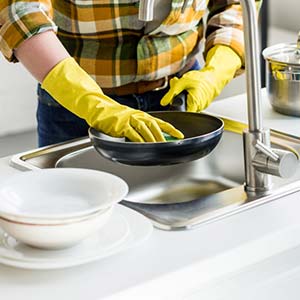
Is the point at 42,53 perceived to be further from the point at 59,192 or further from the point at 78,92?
the point at 59,192

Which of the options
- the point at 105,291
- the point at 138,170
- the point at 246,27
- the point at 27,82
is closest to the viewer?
the point at 105,291

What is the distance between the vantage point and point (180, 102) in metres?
1.50

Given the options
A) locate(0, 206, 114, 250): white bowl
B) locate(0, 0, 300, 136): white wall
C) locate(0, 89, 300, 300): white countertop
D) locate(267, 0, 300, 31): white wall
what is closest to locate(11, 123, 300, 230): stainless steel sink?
locate(0, 89, 300, 300): white countertop

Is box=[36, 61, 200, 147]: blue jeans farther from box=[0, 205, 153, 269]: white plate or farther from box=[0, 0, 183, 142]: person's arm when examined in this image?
box=[0, 205, 153, 269]: white plate

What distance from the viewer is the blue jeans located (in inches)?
63.7

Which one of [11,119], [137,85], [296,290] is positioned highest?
[137,85]

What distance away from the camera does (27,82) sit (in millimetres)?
2529

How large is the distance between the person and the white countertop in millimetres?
254

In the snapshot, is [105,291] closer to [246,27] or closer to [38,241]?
[38,241]

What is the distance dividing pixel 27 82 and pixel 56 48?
3.80 feet

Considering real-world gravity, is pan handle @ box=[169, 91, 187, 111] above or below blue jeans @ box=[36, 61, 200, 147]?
above

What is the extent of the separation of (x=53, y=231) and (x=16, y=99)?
1.65 m

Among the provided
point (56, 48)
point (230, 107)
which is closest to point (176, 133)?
point (56, 48)

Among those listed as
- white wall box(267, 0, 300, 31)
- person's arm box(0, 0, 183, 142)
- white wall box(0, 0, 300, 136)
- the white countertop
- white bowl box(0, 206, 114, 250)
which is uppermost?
person's arm box(0, 0, 183, 142)
